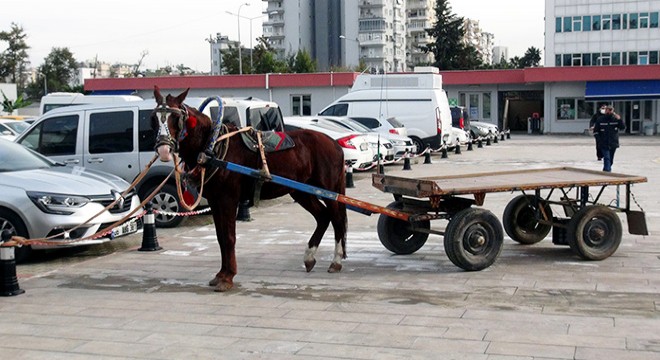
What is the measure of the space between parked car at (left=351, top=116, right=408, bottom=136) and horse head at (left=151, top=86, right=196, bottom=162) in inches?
789

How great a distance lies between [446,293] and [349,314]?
127cm

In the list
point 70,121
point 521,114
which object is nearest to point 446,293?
point 70,121

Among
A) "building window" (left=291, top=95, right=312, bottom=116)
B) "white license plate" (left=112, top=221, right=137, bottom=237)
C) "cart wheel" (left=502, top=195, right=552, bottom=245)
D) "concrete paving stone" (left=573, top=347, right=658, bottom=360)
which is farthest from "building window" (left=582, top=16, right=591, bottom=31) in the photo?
"concrete paving stone" (left=573, top=347, right=658, bottom=360)

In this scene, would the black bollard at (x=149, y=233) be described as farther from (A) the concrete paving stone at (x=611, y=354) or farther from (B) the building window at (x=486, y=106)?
(B) the building window at (x=486, y=106)

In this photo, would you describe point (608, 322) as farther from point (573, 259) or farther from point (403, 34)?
point (403, 34)

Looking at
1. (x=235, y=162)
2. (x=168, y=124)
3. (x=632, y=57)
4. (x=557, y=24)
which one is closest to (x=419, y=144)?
(x=235, y=162)

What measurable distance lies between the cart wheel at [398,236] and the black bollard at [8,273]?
4358 millimetres

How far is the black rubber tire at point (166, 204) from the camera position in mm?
13219

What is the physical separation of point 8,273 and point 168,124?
233 centimetres

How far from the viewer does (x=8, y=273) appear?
858 centimetres

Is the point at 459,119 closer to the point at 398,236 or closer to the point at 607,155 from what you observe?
the point at 607,155

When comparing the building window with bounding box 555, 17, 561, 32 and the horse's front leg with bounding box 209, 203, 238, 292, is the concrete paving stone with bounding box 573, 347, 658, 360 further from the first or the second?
the building window with bounding box 555, 17, 561, 32

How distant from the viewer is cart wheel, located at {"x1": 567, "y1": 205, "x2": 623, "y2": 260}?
32.2 ft

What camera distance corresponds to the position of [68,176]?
11.2 meters
